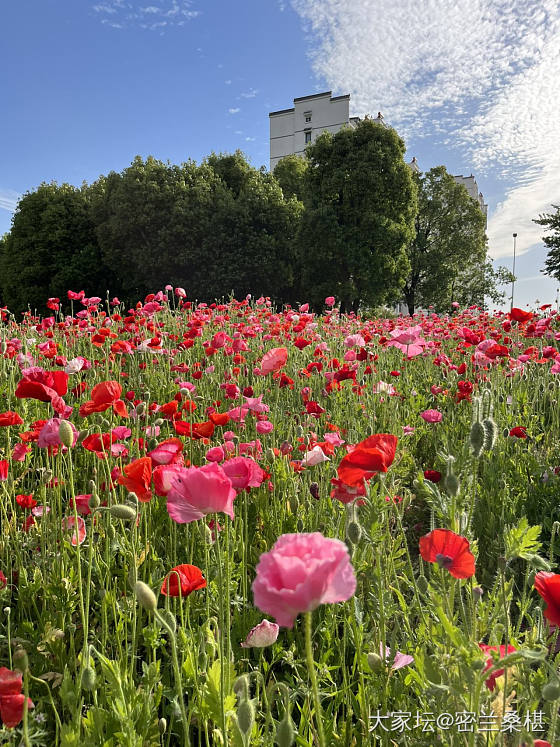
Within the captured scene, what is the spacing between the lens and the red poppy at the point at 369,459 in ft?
3.56

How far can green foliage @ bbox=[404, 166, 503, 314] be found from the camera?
91.6 feet

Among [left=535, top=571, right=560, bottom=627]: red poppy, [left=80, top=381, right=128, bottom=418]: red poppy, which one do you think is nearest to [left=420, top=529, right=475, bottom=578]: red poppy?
[left=535, top=571, right=560, bottom=627]: red poppy

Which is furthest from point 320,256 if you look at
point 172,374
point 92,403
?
point 92,403

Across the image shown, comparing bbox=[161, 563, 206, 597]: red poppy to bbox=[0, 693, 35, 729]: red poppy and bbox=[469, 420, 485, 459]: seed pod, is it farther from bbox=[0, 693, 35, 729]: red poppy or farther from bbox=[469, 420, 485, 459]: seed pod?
bbox=[469, 420, 485, 459]: seed pod

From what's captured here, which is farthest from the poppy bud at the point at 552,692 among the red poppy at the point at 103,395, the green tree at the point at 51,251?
the green tree at the point at 51,251

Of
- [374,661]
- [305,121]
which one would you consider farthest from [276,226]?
[305,121]

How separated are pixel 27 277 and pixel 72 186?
15.9 feet

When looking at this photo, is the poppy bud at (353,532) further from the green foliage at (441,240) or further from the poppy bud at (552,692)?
the green foliage at (441,240)

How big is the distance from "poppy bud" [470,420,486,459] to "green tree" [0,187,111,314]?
23151 mm

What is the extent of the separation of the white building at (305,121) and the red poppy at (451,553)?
137 ft

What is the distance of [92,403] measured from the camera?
1.71 m

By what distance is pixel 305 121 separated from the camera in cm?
4134

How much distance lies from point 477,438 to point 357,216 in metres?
19.6

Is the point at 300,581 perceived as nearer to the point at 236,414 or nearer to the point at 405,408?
the point at 236,414
